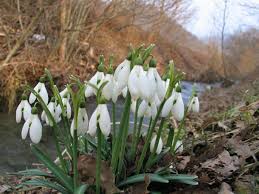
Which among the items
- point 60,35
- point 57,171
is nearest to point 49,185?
point 57,171

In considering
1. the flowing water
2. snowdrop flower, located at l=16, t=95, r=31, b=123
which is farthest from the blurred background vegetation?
snowdrop flower, located at l=16, t=95, r=31, b=123

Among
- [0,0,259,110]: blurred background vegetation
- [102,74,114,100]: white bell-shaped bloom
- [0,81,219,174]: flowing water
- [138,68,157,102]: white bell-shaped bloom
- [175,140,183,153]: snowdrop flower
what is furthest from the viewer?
[0,0,259,110]: blurred background vegetation

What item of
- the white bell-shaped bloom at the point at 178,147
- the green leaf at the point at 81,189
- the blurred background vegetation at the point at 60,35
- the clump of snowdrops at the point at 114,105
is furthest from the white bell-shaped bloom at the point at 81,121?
the blurred background vegetation at the point at 60,35

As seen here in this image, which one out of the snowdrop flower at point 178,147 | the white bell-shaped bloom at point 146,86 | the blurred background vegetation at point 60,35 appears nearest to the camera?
the white bell-shaped bloom at point 146,86

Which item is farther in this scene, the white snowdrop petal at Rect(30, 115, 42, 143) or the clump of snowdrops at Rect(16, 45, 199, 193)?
the white snowdrop petal at Rect(30, 115, 42, 143)

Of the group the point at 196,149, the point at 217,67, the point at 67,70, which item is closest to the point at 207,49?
the point at 217,67

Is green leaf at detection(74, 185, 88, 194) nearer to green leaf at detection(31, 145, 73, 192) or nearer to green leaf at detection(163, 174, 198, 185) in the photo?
green leaf at detection(31, 145, 73, 192)

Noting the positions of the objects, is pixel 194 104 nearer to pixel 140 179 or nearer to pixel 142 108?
pixel 142 108

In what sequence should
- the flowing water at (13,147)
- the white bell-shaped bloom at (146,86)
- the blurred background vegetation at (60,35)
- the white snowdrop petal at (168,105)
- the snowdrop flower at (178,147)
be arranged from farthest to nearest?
1. the blurred background vegetation at (60,35)
2. the flowing water at (13,147)
3. the snowdrop flower at (178,147)
4. the white snowdrop petal at (168,105)
5. the white bell-shaped bloom at (146,86)

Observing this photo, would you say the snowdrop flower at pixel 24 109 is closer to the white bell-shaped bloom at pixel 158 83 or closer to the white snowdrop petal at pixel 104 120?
the white snowdrop petal at pixel 104 120

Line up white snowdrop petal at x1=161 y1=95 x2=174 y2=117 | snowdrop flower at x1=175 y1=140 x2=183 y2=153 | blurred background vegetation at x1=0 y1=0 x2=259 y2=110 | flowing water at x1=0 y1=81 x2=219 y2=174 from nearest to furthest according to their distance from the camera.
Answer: white snowdrop petal at x1=161 y1=95 x2=174 y2=117
snowdrop flower at x1=175 y1=140 x2=183 y2=153
flowing water at x1=0 y1=81 x2=219 y2=174
blurred background vegetation at x1=0 y1=0 x2=259 y2=110

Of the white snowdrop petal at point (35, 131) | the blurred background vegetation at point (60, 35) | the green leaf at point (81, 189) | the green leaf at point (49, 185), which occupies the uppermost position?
the blurred background vegetation at point (60, 35)

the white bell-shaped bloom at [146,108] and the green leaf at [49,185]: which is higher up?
the white bell-shaped bloom at [146,108]
